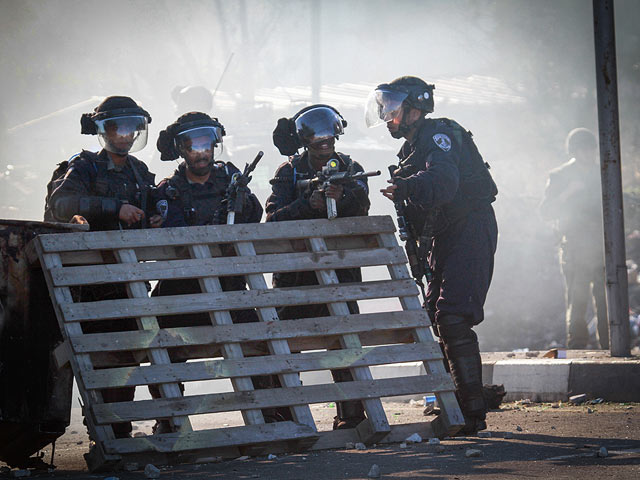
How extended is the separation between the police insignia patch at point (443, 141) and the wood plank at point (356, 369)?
37.4 inches

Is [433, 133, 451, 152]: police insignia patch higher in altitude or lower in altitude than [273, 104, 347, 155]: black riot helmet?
lower

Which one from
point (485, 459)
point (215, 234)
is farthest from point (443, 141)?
point (485, 459)

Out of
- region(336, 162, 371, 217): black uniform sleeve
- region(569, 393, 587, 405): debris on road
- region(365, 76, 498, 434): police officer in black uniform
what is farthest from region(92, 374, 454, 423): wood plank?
region(569, 393, 587, 405): debris on road

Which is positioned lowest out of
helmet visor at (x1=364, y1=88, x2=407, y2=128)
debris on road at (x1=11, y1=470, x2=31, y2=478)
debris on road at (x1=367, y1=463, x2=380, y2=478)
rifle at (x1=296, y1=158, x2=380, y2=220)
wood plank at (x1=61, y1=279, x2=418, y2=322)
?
debris on road at (x1=11, y1=470, x2=31, y2=478)

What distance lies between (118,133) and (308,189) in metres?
1.28

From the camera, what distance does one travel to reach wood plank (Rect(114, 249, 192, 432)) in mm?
4504

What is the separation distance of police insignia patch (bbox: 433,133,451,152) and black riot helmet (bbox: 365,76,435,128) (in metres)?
0.29

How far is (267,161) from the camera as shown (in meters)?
22.2

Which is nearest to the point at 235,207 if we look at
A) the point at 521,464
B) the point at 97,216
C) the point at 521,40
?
the point at 97,216

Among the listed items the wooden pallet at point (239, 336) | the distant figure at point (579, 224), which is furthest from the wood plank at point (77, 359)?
the distant figure at point (579, 224)

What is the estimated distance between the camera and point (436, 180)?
5203 mm

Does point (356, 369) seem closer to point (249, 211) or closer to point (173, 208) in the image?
point (249, 211)

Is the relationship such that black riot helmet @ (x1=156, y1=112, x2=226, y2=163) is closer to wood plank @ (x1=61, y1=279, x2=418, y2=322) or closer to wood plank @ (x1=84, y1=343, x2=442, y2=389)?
wood plank @ (x1=61, y1=279, x2=418, y2=322)

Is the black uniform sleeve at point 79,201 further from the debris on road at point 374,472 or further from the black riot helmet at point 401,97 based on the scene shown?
the debris on road at point 374,472
